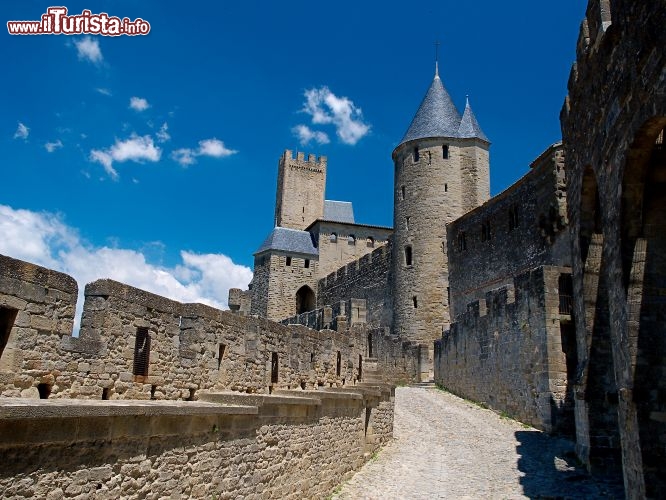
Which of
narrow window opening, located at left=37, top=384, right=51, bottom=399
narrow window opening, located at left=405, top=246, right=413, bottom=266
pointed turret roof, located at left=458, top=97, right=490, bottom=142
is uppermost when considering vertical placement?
pointed turret roof, located at left=458, top=97, right=490, bottom=142

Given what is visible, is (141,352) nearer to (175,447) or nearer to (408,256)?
(175,447)

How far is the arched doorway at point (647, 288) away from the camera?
664 cm

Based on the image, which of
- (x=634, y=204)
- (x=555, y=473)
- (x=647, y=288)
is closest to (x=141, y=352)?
(x=647, y=288)

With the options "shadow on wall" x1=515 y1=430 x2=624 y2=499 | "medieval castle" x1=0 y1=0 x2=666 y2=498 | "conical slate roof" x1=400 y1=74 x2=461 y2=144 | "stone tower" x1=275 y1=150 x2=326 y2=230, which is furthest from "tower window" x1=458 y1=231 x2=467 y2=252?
"stone tower" x1=275 y1=150 x2=326 y2=230

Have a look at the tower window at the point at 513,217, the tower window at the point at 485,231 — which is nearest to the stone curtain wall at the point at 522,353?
the tower window at the point at 513,217

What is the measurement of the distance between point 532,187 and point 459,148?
29.0 feet

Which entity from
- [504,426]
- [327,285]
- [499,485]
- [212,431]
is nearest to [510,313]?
[504,426]

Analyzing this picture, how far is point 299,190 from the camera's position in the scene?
2126 inches

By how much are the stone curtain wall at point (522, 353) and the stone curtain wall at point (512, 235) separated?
14.1 feet

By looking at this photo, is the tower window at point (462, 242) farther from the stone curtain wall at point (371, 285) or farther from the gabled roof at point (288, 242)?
the gabled roof at point (288, 242)

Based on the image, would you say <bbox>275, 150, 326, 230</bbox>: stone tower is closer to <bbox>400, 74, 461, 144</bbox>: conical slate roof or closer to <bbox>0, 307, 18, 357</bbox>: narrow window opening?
<bbox>400, 74, 461, 144</bbox>: conical slate roof

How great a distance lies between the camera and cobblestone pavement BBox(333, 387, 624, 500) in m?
9.97

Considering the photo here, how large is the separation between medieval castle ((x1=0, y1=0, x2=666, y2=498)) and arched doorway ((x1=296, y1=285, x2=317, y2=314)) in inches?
910

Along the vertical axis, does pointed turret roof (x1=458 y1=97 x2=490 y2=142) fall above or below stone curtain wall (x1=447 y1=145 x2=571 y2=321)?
above
